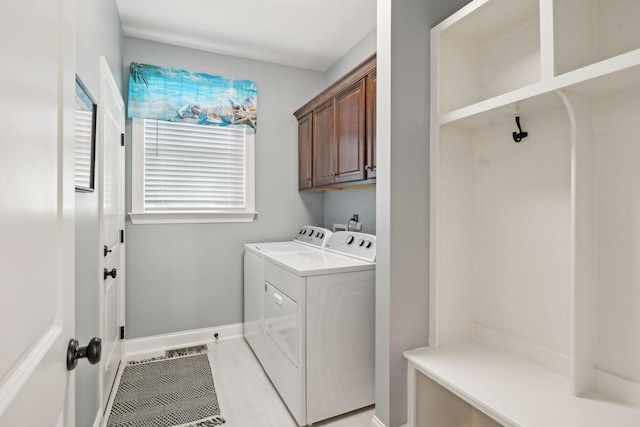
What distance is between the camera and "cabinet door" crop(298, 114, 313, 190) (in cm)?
311

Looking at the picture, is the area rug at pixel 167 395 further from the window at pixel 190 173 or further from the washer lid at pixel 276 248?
the window at pixel 190 173

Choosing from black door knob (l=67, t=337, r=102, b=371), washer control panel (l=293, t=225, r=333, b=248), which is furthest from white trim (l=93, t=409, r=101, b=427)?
washer control panel (l=293, t=225, r=333, b=248)

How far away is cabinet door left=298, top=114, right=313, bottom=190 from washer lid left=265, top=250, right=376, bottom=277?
948mm

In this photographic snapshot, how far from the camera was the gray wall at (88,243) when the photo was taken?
141 centimetres

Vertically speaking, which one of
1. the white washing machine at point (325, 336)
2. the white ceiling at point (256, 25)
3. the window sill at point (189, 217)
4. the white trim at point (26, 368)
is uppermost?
the white ceiling at point (256, 25)

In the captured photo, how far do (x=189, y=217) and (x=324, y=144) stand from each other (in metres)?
1.37

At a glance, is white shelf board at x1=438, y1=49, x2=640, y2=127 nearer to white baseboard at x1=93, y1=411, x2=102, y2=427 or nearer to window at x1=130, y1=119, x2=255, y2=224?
window at x1=130, y1=119, x2=255, y2=224

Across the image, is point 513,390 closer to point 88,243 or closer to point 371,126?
point 371,126

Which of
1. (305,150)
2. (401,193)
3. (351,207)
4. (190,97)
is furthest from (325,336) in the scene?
(190,97)

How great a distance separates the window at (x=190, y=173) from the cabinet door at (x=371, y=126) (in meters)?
1.42

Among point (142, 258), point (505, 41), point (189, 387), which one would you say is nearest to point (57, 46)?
point (505, 41)

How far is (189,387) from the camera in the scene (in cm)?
230

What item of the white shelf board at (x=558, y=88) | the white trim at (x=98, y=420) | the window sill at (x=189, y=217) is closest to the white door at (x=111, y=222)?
the white trim at (x=98, y=420)

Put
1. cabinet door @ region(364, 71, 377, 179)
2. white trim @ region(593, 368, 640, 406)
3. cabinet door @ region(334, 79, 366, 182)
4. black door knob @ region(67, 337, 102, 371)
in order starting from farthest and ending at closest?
cabinet door @ region(334, 79, 366, 182)
cabinet door @ region(364, 71, 377, 179)
white trim @ region(593, 368, 640, 406)
black door knob @ region(67, 337, 102, 371)
